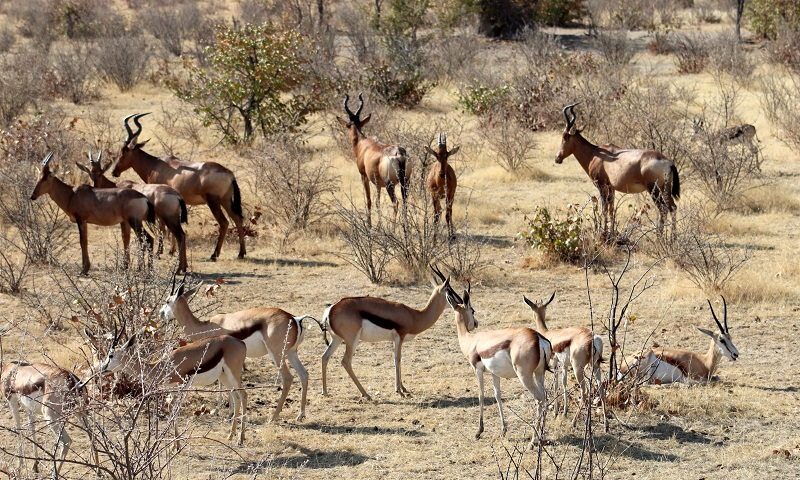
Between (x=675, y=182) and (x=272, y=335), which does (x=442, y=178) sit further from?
(x=272, y=335)

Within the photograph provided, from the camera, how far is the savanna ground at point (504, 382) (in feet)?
23.9

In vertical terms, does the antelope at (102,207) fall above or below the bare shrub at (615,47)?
below

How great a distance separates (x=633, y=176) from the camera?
13477 mm

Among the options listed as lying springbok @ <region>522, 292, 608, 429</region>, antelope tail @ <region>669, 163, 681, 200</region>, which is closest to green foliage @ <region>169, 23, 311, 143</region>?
antelope tail @ <region>669, 163, 681, 200</region>

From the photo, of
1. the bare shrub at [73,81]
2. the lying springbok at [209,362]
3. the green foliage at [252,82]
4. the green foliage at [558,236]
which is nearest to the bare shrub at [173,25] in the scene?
the bare shrub at [73,81]

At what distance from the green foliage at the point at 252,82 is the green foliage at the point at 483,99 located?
311 cm

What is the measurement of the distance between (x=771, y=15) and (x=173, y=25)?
1655cm

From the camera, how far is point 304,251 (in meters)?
13.5

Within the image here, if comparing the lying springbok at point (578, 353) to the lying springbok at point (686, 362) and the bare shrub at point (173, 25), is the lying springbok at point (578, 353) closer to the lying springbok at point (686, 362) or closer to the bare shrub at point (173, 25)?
the lying springbok at point (686, 362)

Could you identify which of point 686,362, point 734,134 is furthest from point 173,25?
point 686,362

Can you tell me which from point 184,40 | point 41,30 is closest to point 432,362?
point 184,40

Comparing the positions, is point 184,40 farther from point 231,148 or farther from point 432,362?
point 432,362

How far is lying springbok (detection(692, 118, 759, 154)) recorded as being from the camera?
608 inches

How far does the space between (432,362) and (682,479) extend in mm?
3117
